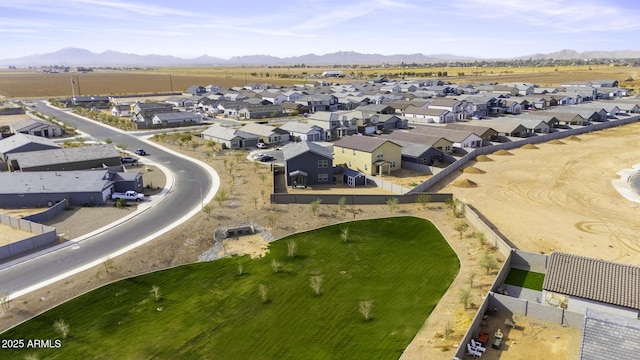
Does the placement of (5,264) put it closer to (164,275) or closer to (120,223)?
(120,223)

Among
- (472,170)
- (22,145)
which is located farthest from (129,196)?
(472,170)

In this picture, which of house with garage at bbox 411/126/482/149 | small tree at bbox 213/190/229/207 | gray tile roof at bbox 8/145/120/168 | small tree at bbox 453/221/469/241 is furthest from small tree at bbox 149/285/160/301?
house with garage at bbox 411/126/482/149

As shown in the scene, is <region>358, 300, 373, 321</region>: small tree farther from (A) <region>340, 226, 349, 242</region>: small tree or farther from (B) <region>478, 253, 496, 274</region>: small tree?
(A) <region>340, 226, 349, 242</region>: small tree

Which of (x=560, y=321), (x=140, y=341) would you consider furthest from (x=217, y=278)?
(x=560, y=321)

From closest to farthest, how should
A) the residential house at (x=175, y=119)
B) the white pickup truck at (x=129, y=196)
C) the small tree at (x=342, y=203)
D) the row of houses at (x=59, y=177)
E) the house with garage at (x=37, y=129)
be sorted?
the small tree at (x=342, y=203) → the row of houses at (x=59, y=177) → the white pickup truck at (x=129, y=196) → the house with garage at (x=37, y=129) → the residential house at (x=175, y=119)

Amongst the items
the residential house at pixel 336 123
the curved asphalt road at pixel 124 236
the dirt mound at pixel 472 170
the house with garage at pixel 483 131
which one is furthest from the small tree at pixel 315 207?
the house with garage at pixel 483 131

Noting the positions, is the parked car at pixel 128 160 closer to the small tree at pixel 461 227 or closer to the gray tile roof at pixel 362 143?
the gray tile roof at pixel 362 143
